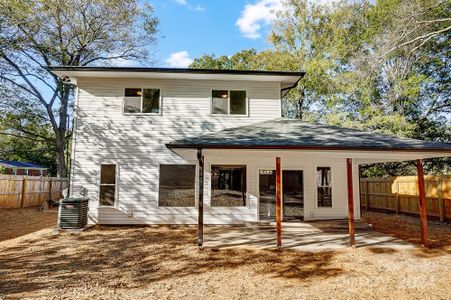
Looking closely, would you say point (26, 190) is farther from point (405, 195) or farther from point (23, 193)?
point (405, 195)

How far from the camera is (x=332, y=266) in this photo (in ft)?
18.3

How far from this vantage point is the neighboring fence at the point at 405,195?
36.6 feet

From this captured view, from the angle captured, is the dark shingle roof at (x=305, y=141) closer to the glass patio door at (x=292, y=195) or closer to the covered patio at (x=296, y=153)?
the covered patio at (x=296, y=153)

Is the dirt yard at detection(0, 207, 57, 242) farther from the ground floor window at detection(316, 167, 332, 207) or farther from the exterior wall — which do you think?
the ground floor window at detection(316, 167, 332, 207)

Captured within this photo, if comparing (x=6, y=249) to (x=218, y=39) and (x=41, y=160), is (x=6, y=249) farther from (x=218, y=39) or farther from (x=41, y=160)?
(x=41, y=160)

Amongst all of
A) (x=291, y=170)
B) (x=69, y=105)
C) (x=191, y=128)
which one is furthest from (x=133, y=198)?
(x=69, y=105)

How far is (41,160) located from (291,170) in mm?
32314

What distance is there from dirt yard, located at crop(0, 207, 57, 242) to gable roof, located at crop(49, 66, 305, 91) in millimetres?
5653

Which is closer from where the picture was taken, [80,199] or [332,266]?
[332,266]

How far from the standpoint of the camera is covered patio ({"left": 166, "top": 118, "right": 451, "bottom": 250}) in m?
6.61

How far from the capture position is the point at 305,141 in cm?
693

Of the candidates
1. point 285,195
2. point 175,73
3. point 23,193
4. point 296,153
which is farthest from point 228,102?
point 23,193

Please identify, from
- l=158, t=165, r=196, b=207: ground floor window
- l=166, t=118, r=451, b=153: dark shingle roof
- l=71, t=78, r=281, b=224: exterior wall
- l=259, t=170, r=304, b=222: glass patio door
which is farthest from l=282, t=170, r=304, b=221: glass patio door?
l=158, t=165, r=196, b=207: ground floor window

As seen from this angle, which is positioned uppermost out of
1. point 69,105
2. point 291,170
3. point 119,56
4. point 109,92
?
point 119,56
